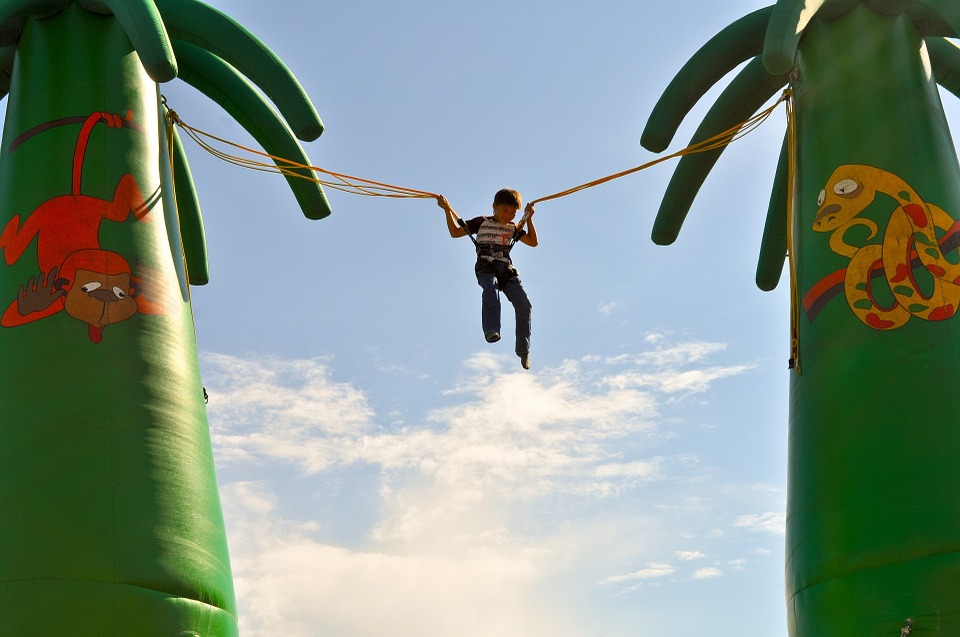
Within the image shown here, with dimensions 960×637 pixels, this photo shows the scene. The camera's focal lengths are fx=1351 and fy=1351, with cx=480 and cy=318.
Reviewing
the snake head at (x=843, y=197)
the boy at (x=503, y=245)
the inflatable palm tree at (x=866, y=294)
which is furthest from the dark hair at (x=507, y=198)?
the snake head at (x=843, y=197)

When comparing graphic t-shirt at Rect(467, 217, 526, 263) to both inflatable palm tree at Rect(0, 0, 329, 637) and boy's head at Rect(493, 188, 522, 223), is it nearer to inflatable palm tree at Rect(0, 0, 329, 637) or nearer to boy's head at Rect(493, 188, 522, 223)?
boy's head at Rect(493, 188, 522, 223)

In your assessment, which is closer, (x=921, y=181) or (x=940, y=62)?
(x=921, y=181)

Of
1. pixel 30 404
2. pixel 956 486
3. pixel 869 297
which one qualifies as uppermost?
pixel 869 297

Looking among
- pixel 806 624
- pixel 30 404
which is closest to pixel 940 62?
pixel 806 624

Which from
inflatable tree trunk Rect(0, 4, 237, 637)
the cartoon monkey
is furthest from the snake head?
the cartoon monkey

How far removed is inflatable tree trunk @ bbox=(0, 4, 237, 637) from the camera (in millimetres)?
8234

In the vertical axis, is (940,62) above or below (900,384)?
above

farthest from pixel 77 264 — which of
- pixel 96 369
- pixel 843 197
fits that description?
pixel 843 197

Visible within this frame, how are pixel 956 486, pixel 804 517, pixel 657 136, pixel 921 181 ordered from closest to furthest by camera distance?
1. pixel 956 486
2. pixel 804 517
3. pixel 921 181
4. pixel 657 136

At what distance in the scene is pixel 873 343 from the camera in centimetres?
917

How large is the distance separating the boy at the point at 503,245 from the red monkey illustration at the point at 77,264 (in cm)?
273

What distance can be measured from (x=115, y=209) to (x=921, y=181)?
18.9 feet

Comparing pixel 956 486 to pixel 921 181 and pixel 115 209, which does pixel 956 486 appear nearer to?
pixel 921 181

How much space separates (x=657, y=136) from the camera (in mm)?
10930
